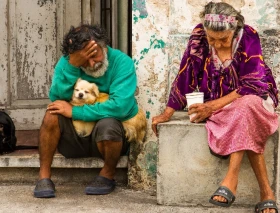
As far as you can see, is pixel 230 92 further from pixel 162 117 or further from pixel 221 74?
pixel 162 117

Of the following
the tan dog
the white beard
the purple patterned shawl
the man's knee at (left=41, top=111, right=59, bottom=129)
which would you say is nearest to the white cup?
the purple patterned shawl

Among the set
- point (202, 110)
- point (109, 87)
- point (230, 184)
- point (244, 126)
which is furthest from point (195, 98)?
point (109, 87)

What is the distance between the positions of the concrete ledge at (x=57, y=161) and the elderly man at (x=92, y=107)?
0.65 feet

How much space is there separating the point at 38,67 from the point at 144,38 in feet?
5.40

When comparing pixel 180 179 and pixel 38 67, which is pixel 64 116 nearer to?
pixel 180 179

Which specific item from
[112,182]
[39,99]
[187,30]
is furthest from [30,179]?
[187,30]

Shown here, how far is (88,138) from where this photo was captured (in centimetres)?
486

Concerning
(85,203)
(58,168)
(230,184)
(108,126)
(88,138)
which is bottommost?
(85,203)

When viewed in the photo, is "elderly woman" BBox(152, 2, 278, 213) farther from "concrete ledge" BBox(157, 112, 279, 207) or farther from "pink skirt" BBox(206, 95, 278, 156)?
"concrete ledge" BBox(157, 112, 279, 207)

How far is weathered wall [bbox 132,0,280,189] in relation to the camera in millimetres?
4816

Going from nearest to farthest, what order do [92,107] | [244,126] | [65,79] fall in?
[244,126], [92,107], [65,79]

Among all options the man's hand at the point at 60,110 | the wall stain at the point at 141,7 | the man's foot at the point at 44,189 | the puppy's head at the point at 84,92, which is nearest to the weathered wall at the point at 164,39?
the wall stain at the point at 141,7

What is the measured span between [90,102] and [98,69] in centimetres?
25

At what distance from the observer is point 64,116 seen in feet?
→ 15.6
